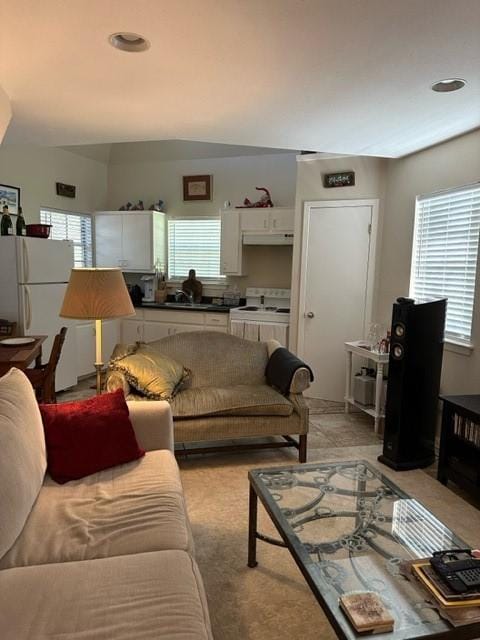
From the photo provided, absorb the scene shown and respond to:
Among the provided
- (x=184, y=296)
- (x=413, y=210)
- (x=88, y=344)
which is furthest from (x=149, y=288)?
(x=413, y=210)

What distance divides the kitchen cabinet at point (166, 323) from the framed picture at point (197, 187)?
5.23 feet

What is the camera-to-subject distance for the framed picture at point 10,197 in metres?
4.40

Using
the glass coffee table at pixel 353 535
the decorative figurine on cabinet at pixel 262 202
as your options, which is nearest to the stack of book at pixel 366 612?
the glass coffee table at pixel 353 535

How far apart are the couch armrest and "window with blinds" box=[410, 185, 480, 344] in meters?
2.27

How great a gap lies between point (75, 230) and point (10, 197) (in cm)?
113

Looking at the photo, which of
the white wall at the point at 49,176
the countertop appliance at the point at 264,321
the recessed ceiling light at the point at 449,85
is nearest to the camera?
the recessed ceiling light at the point at 449,85

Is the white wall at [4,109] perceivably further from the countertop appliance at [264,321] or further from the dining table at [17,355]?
the countertop appliance at [264,321]

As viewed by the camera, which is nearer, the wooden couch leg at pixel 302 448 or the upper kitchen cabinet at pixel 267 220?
the wooden couch leg at pixel 302 448

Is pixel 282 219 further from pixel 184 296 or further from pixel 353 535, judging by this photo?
pixel 353 535

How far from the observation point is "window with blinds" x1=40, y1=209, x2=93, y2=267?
17.1 feet

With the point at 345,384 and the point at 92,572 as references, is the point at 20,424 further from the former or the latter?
the point at 345,384

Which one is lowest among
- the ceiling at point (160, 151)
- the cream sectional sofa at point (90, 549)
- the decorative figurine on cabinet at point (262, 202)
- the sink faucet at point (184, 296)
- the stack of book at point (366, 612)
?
the stack of book at point (366, 612)

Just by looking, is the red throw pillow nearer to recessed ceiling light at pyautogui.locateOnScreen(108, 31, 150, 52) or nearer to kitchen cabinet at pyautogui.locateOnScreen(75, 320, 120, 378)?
recessed ceiling light at pyautogui.locateOnScreen(108, 31, 150, 52)

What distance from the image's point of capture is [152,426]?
7.11 feet
